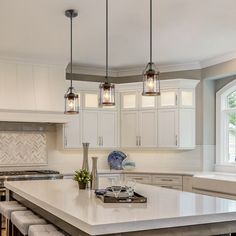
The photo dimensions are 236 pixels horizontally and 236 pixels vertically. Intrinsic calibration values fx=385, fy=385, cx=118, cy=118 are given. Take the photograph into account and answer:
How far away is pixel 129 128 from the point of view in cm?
696

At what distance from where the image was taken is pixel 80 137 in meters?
6.68

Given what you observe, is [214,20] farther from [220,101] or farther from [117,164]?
[117,164]

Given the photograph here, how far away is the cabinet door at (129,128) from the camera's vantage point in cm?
690

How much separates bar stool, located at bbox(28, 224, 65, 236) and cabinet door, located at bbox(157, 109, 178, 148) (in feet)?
12.0

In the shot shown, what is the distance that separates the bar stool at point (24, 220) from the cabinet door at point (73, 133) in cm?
267

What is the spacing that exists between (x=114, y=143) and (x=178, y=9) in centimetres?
345

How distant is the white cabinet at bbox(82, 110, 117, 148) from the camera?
22.2 feet

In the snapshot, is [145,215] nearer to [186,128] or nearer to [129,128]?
[186,128]

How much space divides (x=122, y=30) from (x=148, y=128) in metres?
2.43

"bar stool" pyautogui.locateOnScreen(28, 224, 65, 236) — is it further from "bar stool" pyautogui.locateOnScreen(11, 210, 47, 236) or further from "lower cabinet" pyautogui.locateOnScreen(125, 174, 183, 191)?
"lower cabinet" pyautogui.locateOnScreen(125, 174, 183, 191)

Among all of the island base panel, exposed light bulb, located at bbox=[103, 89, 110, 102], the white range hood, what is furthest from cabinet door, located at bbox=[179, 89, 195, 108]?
the island base panel

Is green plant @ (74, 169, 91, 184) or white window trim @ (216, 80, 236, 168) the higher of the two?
white window trim @ (216, 80, 236, 168)

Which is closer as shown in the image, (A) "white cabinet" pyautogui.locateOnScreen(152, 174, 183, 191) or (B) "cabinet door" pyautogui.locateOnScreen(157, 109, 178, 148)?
(A) "white cabinet" pyautogui.locateOnScreen(152, 174, 183, 191)

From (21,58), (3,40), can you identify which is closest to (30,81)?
(21,58)
